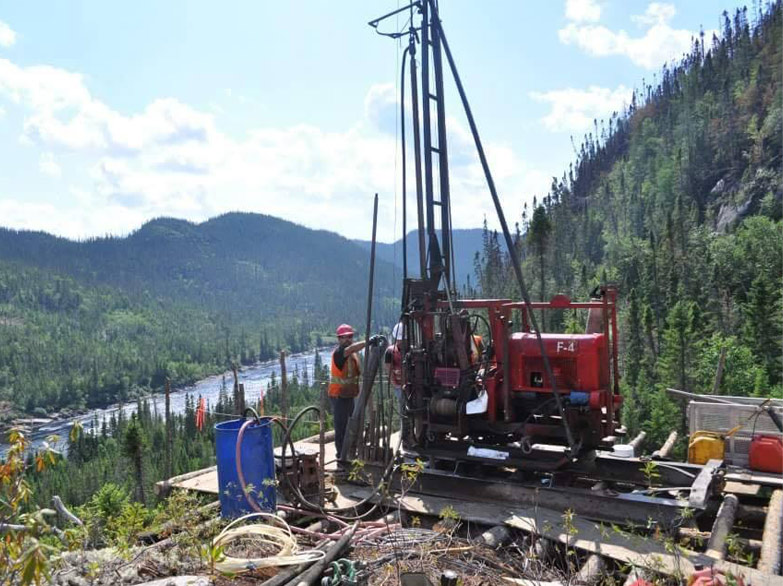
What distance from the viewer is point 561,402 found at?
24.5ft

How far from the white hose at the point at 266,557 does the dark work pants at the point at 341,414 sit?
9.78ft

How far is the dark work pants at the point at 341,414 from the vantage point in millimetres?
9133

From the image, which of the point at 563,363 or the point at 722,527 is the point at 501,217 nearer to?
the point at 563,363

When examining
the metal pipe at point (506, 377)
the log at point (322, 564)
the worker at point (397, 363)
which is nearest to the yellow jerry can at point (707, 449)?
the metal pipe at point (506, 377)

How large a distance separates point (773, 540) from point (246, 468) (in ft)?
16.8

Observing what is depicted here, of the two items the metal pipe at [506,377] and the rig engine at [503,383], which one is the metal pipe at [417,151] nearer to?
the rig engine at [503,383]

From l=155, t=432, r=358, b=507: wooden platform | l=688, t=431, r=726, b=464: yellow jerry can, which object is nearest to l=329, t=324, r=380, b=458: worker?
l=155, t=432, r=358, b=507: wooden platform

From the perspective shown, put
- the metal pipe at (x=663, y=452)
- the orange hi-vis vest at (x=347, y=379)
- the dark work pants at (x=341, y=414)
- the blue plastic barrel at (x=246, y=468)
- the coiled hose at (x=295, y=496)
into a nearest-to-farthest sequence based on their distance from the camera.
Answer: the coiled hose at (x=295, y=496) → the blue plastic barrel at (x=246, y=468) → the metal pipe at (x=663, y=452) → the orange hi-vis vest at (x=347, y=379) → the dark work pants at (x=341, y=414)

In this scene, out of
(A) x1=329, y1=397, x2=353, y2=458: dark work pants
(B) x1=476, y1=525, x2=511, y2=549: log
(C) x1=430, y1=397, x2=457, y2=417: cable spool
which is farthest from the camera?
(A) x1=329, y1=397, x2=353, y2=458: dark work pants

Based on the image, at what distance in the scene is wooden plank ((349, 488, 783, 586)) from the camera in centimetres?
480

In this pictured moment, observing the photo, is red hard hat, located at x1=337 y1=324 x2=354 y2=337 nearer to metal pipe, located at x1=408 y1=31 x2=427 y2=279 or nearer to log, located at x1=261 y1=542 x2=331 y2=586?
metal pipe, located at x1=408 y1=31 x2=427 y2=279

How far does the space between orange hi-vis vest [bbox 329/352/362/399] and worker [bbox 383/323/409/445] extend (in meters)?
0.55

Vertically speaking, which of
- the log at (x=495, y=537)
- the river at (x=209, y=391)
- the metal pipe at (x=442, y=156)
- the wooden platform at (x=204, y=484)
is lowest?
the river at (x=209, y=391)

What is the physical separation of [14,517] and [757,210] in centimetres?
8274
